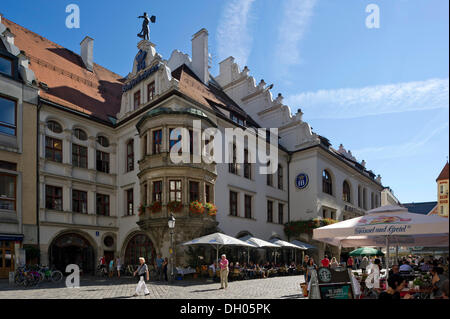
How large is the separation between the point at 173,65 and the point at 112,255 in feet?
54.3

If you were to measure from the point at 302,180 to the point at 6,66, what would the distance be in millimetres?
23078

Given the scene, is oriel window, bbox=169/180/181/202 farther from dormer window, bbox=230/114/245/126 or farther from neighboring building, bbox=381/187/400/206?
neighboring building, bbox=381/187/400/206

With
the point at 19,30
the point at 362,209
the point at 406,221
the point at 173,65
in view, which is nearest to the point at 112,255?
the point at 173,65

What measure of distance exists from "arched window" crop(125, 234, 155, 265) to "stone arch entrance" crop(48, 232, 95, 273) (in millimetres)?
2308

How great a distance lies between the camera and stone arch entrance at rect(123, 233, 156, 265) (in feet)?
84.4

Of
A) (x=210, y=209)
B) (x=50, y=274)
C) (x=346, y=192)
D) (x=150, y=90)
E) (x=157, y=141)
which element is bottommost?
(x=50, y=274)

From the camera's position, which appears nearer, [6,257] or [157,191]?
[6,257]

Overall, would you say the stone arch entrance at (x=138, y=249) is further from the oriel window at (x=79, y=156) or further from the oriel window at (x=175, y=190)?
the oriel window at (x=79, y=156)

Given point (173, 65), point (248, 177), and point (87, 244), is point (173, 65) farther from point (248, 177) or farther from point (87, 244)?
point (87, 244)

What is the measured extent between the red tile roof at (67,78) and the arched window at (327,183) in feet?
60.1

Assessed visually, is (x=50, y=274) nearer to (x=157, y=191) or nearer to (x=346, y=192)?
(x=157, y=191)

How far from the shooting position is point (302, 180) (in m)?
35.0

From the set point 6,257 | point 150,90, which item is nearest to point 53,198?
point 6,257

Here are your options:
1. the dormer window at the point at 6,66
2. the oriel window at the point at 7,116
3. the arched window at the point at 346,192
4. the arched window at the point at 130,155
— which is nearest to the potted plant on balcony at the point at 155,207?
the arched window at the point at 130,155
